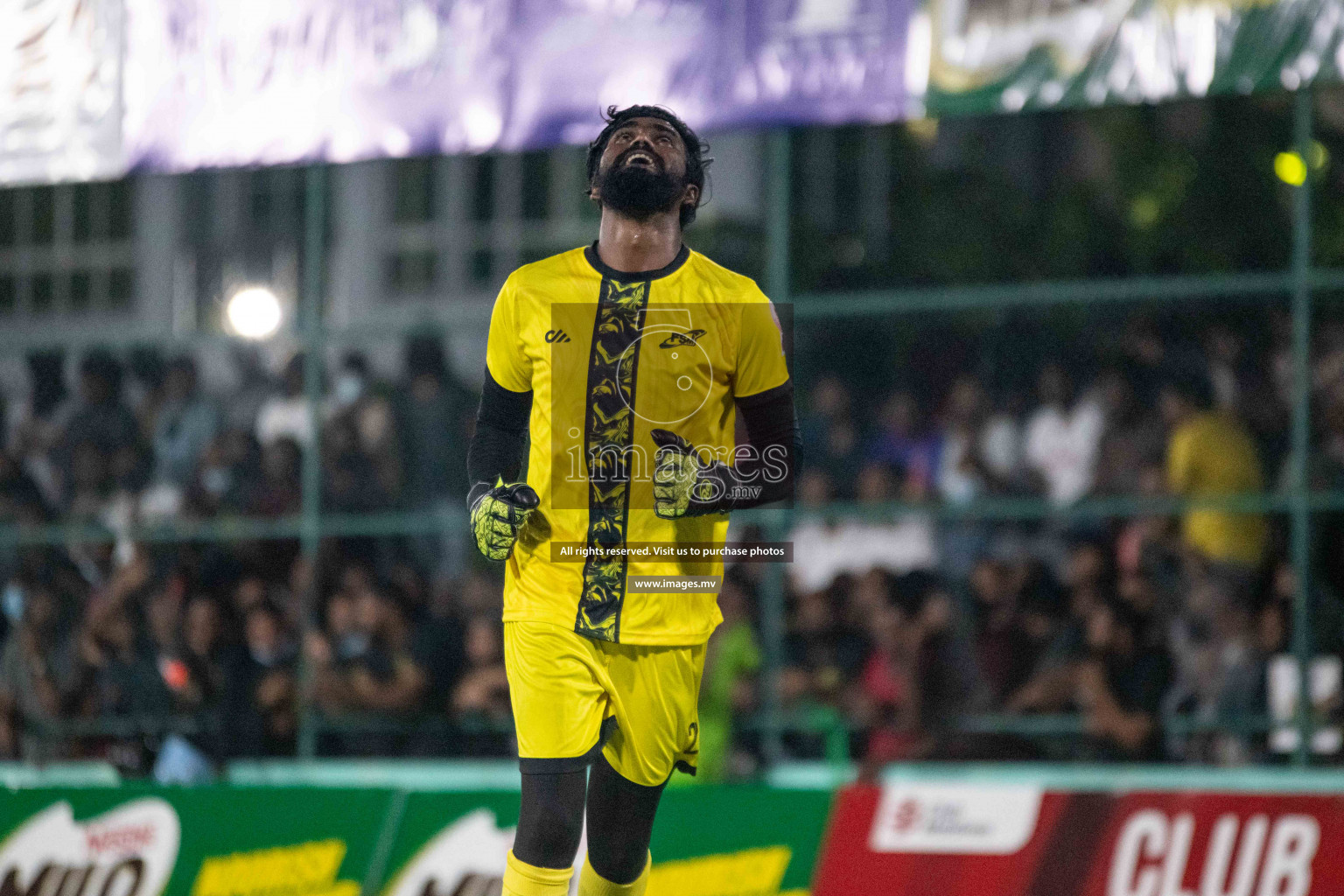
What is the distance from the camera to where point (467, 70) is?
7.80m

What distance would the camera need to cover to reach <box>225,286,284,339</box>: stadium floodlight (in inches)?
551

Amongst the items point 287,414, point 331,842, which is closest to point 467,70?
point 331,842

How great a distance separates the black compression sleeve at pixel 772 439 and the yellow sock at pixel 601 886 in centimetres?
97

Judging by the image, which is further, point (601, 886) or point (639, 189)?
point (601, 886)

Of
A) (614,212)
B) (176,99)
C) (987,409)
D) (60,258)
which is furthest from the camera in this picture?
(60,258)

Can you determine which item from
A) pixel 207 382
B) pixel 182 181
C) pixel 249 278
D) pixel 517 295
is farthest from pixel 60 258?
pixel 517 295

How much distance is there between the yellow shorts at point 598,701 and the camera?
4.09m

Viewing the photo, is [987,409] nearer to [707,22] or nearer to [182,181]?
[707,22]

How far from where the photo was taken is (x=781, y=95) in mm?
7395

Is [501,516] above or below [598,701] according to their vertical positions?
above

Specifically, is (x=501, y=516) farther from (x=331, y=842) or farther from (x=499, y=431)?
(x=331, y=842)

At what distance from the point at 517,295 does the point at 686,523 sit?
688 mm

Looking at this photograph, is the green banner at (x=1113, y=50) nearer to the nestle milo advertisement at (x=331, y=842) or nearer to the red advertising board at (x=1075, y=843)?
the red advertising board at (x=1075, y=843)

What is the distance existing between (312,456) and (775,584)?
258 cm
